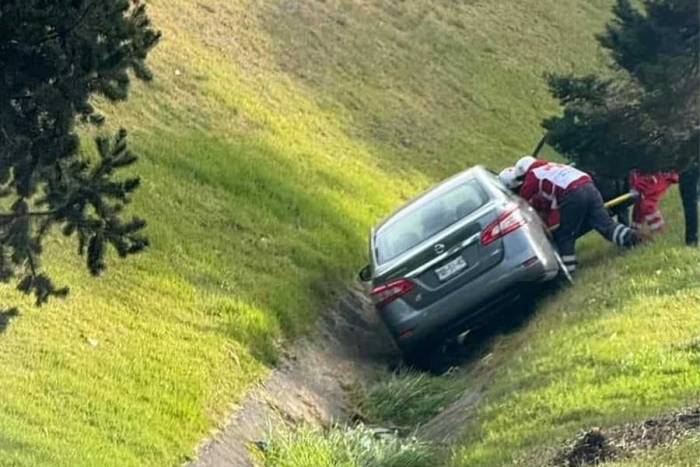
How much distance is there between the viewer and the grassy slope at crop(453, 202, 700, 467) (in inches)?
384

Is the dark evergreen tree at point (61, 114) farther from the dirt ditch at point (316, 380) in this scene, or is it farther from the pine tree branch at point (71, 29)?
the dirt ditch at point (316, 380)

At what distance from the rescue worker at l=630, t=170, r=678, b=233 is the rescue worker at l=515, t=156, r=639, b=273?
591 millimetres

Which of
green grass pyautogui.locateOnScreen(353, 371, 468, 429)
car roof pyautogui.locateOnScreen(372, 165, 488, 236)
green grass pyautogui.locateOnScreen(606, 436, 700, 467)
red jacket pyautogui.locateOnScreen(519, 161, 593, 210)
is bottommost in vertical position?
green grass pyautogui.locateOnScreen(353, 371, 468, 429)

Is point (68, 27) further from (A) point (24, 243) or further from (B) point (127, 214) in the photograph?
(B) point (127, 214)

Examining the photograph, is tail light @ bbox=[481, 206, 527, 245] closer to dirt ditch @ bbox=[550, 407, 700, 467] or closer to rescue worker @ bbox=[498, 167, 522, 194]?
rescue worker @ bbox=[498, 167, 522, 194]

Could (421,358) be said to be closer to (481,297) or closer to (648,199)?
(481,297)

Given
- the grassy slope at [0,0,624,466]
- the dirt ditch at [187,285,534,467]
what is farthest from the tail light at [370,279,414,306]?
the grassy slope at [0,0,624,466]

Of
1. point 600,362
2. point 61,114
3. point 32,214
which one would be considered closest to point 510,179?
point 600,362

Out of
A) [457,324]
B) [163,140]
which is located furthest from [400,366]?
[163,140]

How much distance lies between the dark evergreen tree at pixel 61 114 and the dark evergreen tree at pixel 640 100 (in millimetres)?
6589

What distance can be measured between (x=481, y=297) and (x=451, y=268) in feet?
1.19

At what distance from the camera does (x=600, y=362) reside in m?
11.0

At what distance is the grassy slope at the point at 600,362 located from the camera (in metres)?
9.77

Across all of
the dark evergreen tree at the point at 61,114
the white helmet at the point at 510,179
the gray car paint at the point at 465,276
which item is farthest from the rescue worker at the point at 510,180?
the dark evergreen tree at the point at 61,114
